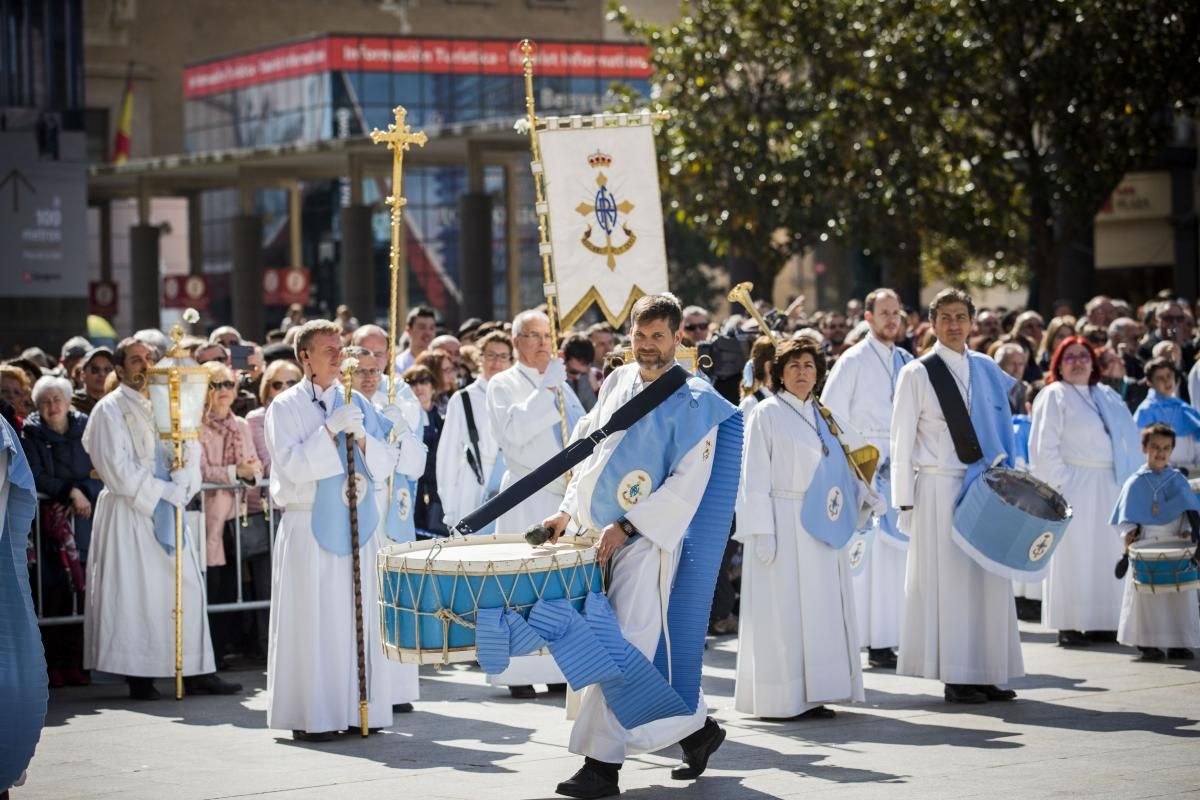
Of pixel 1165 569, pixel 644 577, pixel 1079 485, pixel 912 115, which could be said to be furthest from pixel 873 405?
pixel 912 115

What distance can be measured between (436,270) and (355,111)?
17.0 feet

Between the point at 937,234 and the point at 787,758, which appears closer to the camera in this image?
the point at 787,758

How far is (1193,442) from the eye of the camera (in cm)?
1341

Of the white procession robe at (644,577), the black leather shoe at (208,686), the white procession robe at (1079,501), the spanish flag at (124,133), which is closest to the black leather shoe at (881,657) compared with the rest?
the white procession robe at (1079,501)

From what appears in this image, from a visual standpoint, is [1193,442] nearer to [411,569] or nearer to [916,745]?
[916,745]

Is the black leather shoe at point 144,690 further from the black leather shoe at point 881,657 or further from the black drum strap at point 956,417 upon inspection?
the black drum strap at point 956,417

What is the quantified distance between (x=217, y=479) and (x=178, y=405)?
1517 mm

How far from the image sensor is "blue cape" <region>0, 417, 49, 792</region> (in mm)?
7520

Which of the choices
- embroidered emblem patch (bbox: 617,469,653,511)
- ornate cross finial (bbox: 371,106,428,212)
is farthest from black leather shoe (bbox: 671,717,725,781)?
ornate cross finial (bbox: 371,106,428,212)

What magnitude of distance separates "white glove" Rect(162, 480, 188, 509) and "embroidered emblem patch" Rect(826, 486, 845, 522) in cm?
375

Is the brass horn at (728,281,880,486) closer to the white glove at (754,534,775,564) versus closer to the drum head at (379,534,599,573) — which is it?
the white glove at (754,534,775,564)

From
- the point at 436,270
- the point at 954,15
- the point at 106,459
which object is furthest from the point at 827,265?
the point at 106,459

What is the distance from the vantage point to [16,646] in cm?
757

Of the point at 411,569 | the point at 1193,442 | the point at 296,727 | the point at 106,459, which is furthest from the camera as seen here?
the point at 1193,442
